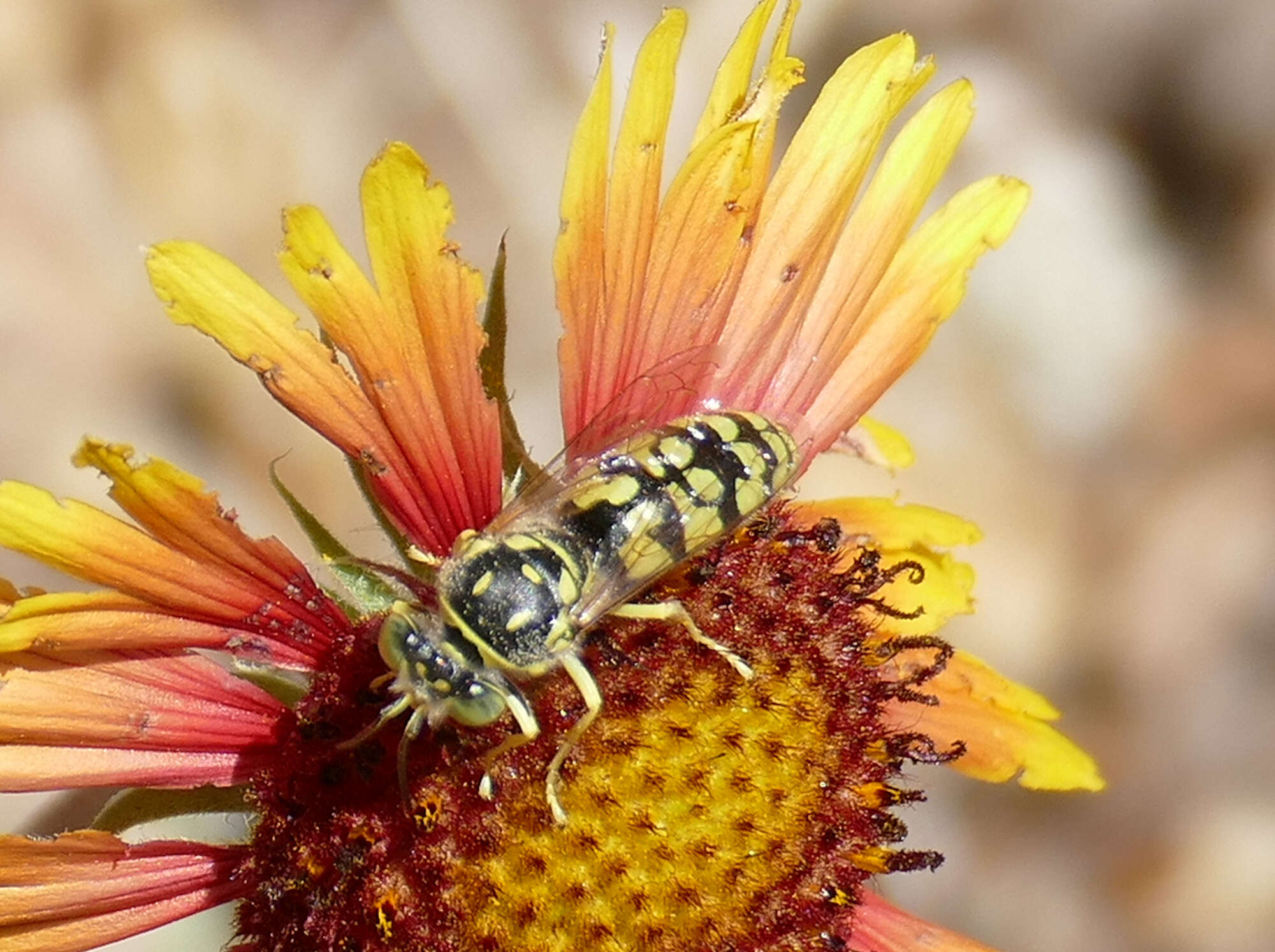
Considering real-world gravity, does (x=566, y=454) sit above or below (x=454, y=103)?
below

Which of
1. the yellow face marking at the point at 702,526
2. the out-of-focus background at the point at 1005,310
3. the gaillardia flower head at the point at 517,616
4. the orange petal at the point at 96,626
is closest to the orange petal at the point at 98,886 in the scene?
the gaillardia flower head at the point at 517,616

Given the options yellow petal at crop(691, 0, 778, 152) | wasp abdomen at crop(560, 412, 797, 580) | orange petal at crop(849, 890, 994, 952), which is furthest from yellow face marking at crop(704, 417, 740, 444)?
orange petal at crop(849, 890, 994, 952)

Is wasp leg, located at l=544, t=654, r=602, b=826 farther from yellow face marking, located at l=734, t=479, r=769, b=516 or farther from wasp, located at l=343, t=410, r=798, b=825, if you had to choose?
yellow face marking, located at l=734, t=479, r=769, b=516

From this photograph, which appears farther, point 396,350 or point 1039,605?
point 1039,605

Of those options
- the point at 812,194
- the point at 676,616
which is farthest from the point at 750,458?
the point at 812,194

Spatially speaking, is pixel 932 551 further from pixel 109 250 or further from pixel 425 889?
pixel 109 250

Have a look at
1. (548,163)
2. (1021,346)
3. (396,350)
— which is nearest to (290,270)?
(396,350)

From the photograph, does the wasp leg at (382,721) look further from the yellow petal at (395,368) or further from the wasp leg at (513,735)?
the yellow petal at (395,368)
